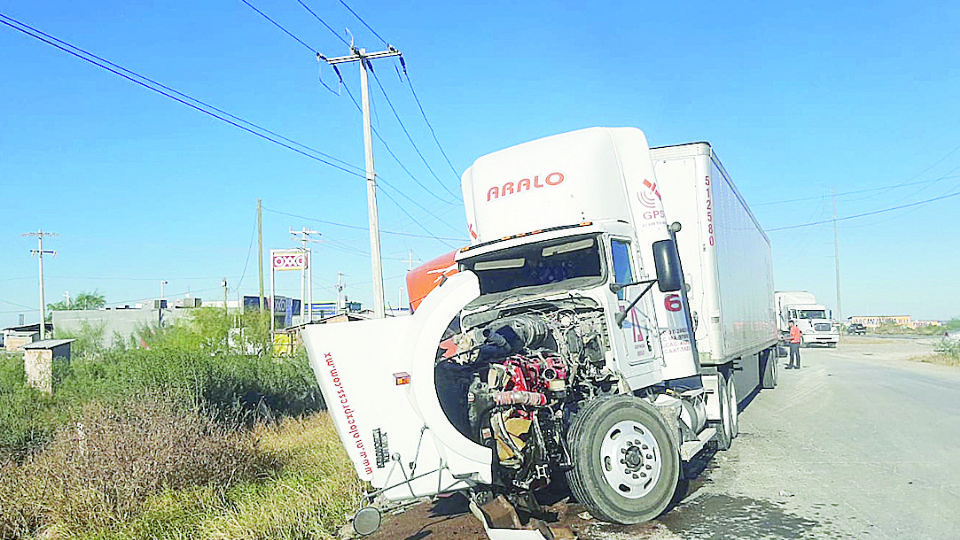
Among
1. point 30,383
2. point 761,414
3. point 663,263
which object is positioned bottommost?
point 761,414

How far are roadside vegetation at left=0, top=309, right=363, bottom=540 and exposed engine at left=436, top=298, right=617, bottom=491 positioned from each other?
6.02 feet

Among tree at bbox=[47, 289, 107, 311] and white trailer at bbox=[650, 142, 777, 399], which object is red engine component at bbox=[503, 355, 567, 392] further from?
tree at bbox=[47, 289, 107, 311]

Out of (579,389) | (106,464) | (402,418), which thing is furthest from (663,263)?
(106,464)

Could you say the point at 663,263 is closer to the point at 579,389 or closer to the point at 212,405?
the point at 579,389

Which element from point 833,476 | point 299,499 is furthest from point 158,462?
point 833,476

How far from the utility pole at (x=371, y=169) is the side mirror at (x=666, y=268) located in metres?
13.6

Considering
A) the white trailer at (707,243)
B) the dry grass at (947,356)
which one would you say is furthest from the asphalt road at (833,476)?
the dry grass at (947,356)

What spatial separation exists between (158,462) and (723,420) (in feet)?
23.0

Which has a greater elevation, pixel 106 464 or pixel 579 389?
pixel 579 389

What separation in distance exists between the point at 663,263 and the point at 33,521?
23.0 feet

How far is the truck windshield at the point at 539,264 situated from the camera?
8023mm

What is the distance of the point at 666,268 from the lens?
25.9 ft

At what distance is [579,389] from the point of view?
24.1 ft

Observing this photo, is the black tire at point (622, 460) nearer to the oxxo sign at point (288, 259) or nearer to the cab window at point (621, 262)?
the cab window at point (621, 262)
